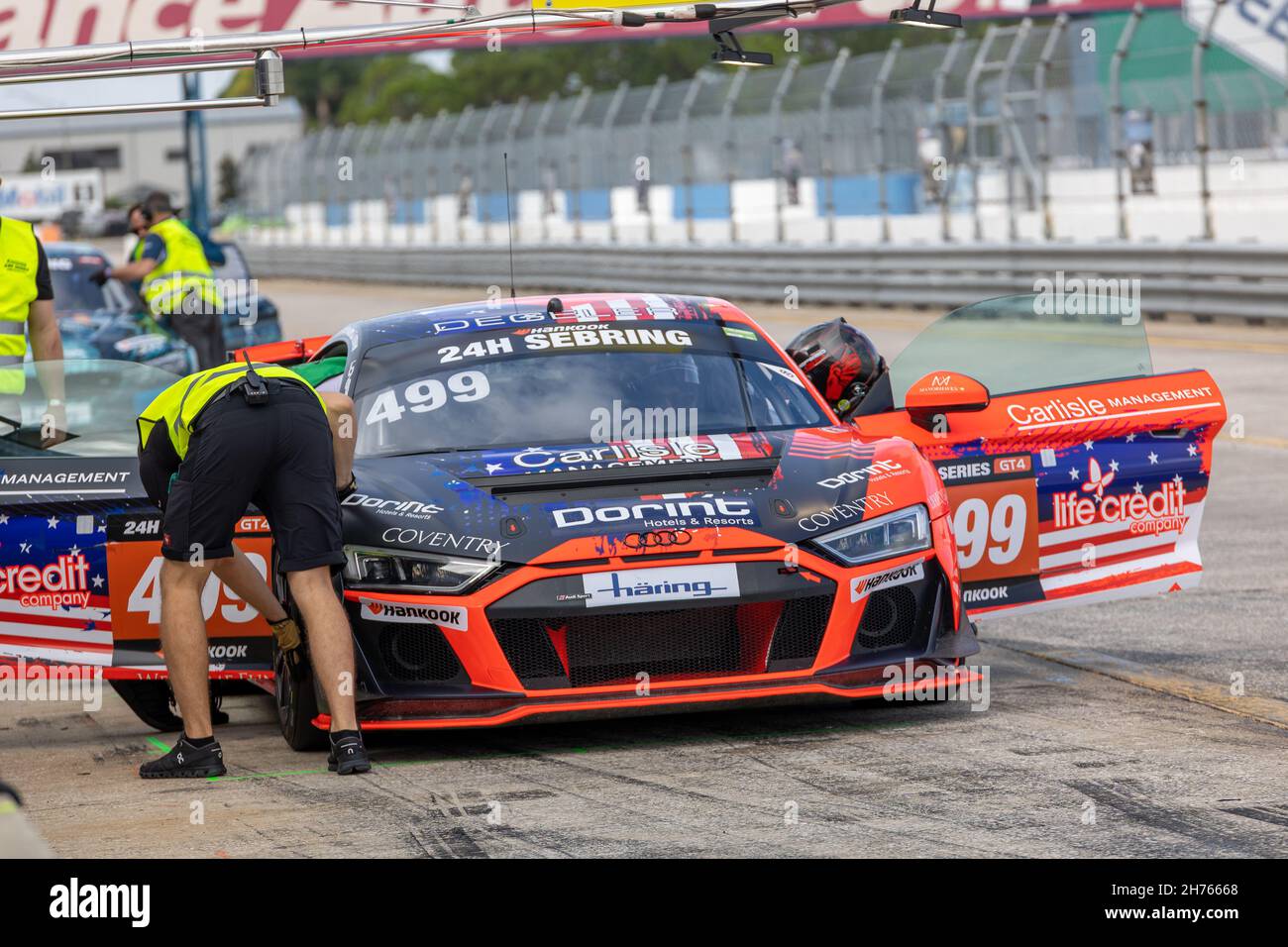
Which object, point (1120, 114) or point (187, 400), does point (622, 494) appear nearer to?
point (187, 400)

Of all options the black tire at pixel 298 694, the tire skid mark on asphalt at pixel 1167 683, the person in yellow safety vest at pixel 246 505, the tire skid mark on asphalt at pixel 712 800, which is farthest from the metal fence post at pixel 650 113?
the tire skid mark on asphalt at pixel 712 800

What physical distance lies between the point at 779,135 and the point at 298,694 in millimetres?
22839

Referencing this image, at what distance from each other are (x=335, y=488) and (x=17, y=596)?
1.18 meters

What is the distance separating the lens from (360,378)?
7.38 meters

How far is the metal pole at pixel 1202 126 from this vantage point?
21.2 metres

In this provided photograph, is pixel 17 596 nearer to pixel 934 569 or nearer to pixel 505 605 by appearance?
pixel 505 605

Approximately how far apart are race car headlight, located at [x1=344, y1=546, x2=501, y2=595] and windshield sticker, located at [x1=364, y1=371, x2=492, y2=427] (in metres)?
0.86

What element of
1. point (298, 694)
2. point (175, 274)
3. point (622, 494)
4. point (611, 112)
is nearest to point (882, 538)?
point (622, 494)

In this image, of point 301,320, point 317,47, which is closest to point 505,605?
point 317,47

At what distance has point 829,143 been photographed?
27.7 metres

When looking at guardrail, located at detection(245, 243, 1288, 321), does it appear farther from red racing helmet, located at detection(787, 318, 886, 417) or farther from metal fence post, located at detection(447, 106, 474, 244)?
red racing helmet, located at detection(787, 318, 886, 417)

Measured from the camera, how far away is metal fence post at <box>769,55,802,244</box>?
92.7 feet

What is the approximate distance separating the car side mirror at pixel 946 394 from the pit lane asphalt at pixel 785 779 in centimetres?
96

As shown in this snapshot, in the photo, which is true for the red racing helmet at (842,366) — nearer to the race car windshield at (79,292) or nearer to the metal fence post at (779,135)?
the race car windshield at (79,292)
